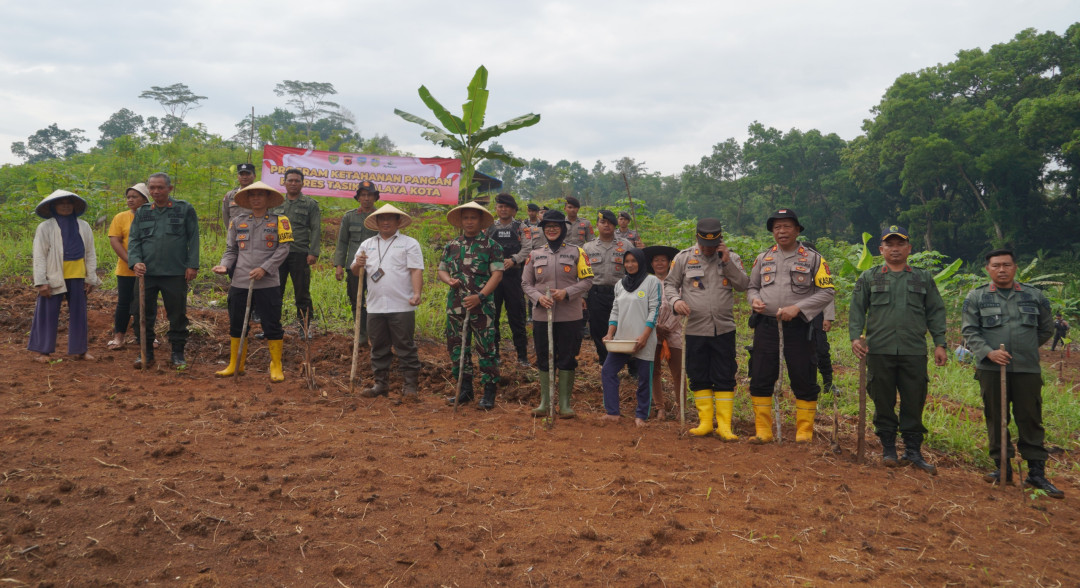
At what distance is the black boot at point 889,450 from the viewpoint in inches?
185

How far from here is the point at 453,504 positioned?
3510 mm

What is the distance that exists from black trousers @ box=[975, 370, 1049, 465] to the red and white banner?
8171mm

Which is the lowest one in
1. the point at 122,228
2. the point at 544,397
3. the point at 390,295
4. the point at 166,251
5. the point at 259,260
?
the point at 544,397

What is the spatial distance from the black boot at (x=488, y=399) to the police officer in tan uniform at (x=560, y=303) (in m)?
0.43

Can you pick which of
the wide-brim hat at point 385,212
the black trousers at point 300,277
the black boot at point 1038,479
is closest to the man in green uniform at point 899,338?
the black boot at point 1038,479

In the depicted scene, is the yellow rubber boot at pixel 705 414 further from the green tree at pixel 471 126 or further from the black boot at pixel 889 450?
the green tree at pixel 471 126

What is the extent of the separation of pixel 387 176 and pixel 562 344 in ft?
21.1

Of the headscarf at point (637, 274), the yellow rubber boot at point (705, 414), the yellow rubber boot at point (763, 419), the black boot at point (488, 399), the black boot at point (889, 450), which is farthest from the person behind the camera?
the black boot at point (488, 399)

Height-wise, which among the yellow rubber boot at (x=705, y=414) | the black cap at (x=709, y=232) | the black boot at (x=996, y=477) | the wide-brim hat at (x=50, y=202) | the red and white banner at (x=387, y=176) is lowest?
Answer: the black boot at (x=996, y=477)

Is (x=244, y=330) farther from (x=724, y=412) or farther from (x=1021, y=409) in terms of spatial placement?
(x=1021, y=409)

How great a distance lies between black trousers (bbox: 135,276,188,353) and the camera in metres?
6.32

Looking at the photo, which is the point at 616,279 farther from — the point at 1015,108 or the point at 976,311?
the point at 1015,108

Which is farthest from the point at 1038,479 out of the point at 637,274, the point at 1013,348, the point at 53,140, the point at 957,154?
the point at 53,140

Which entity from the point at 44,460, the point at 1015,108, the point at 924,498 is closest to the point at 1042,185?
the point at 1015,108
